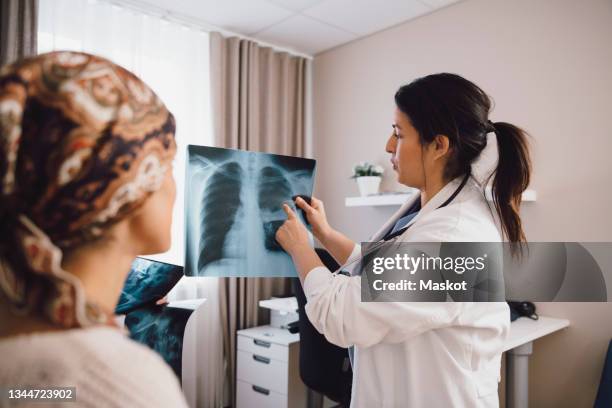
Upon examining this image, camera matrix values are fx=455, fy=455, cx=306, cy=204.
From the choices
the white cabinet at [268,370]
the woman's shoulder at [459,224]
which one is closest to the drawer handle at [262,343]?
the white cabinet at [268,370]

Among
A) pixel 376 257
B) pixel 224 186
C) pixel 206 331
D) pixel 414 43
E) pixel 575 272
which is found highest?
pixel 414 43

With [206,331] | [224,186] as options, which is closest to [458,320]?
[224,186]

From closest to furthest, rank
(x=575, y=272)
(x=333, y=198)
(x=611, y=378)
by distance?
(x=611, y=378) < (x=575, y=272) < (x=333, y=198)

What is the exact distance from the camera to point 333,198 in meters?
3.16

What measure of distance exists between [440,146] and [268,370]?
69.6 inches

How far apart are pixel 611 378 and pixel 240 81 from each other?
95.8 inches

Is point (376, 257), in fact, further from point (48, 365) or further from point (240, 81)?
point (240, 81)

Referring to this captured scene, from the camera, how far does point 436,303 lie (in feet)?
3.00

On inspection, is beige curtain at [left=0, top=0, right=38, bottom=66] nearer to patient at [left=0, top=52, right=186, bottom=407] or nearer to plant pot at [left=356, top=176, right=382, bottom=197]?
plant pot at [left=356, top=176, right=382, bottom=197]

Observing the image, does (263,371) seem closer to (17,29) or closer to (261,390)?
(261,390)

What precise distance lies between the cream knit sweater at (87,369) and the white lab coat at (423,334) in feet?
1.81

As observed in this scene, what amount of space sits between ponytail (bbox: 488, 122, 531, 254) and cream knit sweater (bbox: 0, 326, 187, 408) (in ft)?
2.91

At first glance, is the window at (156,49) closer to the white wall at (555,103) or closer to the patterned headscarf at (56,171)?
the white wall at (555,103)

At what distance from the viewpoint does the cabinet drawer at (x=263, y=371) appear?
2318mm
